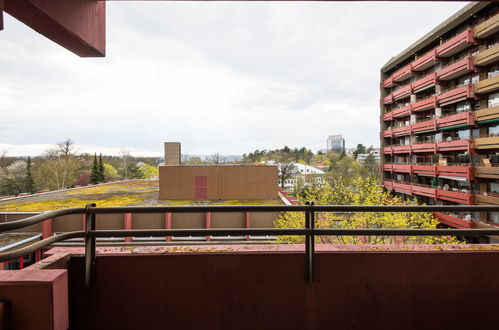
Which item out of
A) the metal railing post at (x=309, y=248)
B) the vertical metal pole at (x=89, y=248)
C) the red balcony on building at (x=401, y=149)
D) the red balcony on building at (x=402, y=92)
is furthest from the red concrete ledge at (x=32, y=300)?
the red balcony on building at (x=402, y=92)

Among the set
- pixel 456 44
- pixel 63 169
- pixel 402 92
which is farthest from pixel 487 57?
pixel 63 169

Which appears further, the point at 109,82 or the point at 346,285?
the point at 109,82

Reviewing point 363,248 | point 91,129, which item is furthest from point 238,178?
point 91,129

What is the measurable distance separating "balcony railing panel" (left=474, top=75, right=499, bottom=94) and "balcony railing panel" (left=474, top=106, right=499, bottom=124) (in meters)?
1.72

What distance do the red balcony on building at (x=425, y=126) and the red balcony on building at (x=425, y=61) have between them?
6.68 meters

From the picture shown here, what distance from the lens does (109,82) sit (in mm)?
66562

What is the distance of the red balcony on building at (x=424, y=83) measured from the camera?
27.9m

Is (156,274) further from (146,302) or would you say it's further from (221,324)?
(221,324)

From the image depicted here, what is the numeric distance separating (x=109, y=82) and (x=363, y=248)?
78118 mm

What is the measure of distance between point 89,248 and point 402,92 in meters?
39.9

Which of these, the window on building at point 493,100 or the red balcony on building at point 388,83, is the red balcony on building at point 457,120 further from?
the red balcony on building at point 388,83

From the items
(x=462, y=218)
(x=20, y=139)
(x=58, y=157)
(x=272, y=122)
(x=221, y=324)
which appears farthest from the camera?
(x=272, y=122)

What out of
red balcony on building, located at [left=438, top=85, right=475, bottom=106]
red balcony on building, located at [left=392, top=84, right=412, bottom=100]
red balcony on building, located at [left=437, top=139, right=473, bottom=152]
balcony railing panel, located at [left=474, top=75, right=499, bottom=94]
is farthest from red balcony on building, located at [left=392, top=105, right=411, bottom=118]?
balcony railing panel, located at [left=474, top=75, right=499, bottom=94]

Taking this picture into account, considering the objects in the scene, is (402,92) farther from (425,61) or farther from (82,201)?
(82,201)
